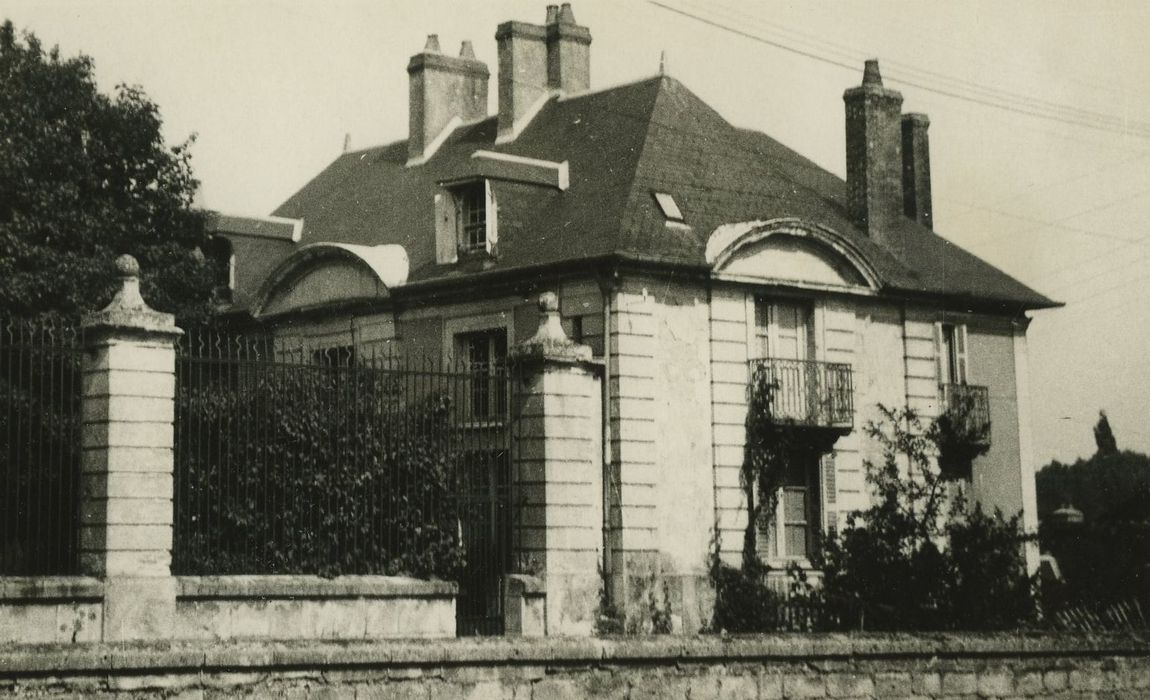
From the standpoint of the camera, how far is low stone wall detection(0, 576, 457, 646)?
13328mm

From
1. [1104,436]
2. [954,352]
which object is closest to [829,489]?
[954,352]

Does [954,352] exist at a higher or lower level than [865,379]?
higher

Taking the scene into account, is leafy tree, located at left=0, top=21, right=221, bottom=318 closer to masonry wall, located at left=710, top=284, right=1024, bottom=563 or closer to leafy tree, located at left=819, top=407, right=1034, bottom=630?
masonry wall, located at left=710, top=284, right=1024, bottom=563

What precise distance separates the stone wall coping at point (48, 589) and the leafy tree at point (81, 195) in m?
13.1

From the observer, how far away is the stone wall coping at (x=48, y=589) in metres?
13.2

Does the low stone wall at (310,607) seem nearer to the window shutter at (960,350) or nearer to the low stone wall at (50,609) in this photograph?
the low stone wall at (50,609)

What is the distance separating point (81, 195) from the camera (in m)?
27.6

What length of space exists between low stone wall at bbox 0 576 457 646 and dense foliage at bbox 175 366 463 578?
0.39 meters

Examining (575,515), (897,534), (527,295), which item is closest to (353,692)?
(575,515)

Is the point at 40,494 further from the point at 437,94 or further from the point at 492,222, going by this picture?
the point at 437,94

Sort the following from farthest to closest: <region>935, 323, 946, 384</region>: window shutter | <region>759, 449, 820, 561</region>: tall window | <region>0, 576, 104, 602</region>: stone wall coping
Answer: <region>935, 323, 946, 384</region>: window shutter, <region>759, 449, 820, 561</region>: tall window, <region>0, 576, 104, 602</region>: stone wall coping

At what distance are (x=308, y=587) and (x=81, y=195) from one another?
14631 mm

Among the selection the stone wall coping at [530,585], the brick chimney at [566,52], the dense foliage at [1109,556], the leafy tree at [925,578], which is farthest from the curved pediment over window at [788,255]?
the stone wall coping at [530,585]

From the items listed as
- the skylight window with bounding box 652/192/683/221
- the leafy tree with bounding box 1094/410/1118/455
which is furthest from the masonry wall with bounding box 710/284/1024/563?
the leafy tree with bounding box 1094/410/1118/455
